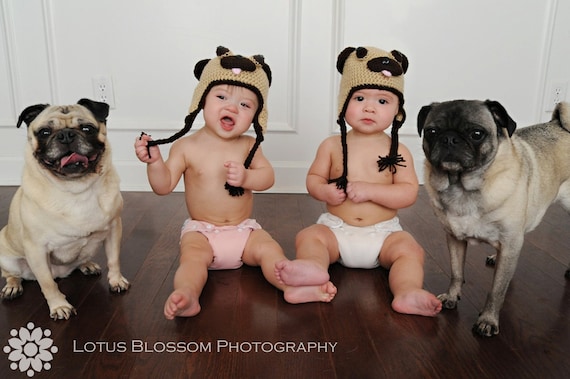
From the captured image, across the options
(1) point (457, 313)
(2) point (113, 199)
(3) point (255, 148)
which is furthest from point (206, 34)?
(1) point (457, 313)

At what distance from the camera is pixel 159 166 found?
1527mm

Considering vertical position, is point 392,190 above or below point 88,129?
below

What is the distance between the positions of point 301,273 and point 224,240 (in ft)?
1.14

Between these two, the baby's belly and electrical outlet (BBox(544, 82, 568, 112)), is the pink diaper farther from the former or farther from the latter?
electrical outlet (BBox(544, 82, 568, 112))

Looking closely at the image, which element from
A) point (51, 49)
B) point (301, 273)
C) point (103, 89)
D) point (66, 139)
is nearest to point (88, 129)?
point (66, 139)

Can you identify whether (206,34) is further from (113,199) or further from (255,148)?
(113,199)

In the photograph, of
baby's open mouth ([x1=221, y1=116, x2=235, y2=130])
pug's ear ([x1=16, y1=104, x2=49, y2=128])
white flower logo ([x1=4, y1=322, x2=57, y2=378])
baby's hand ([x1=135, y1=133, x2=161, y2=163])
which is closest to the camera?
white flower logo ([x1=4, y1=322, x2=57, y2=378])

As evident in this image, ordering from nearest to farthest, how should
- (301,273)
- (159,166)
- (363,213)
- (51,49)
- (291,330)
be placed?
(291,330) < (301,273) < (159,166) < (363,213) < (51,49)

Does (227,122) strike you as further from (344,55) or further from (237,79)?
(344,55)

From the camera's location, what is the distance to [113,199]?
4.64 feet

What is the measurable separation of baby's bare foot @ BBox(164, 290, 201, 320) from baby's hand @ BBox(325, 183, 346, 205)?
0.57m

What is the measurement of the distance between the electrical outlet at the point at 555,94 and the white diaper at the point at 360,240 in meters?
1.74

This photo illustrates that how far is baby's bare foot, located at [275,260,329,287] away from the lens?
1372mm

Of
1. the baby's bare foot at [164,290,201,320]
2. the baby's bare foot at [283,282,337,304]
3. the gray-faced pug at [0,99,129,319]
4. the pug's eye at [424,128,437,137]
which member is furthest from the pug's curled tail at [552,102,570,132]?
the gray-faced pug at [0,99,129,319]
